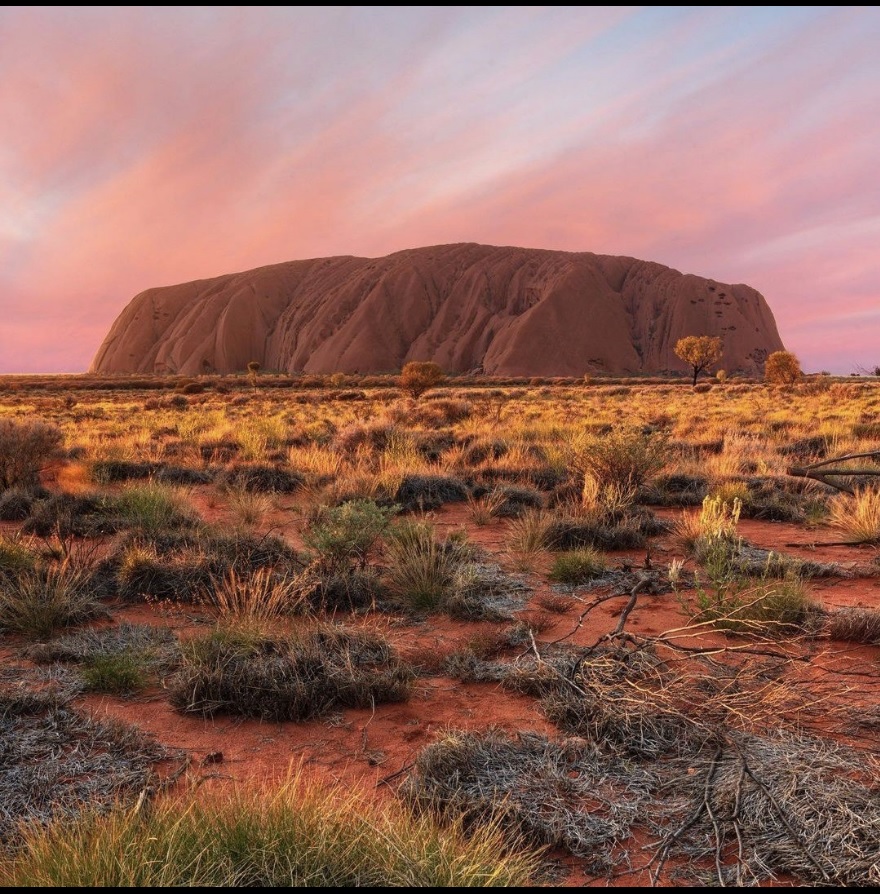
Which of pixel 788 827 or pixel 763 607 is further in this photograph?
pixel 763 607

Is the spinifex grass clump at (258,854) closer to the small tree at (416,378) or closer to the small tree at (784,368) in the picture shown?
the small tree at (416,378)

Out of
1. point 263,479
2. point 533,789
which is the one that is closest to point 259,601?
point 533,789

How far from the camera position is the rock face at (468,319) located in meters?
94.4

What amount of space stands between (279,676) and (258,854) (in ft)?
6.52

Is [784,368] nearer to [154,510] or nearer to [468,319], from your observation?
[154,510]

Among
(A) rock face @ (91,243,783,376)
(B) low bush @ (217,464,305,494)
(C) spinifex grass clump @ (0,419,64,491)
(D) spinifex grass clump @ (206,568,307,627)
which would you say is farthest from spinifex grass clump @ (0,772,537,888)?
(A) rock face @ (91,243,783,376)

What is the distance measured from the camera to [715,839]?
2.46 metres

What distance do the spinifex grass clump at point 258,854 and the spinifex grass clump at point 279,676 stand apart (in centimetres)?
157

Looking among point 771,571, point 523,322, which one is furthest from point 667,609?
point 523,322

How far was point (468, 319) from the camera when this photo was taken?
331 ft

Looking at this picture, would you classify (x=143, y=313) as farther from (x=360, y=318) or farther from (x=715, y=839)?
(x=715, y=839)

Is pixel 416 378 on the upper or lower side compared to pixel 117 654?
upper

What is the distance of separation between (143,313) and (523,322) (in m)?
80.0

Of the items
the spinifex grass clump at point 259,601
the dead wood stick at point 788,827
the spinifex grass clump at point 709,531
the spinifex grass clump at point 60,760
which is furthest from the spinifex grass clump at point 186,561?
the spinifex grass clump at point 709,531
